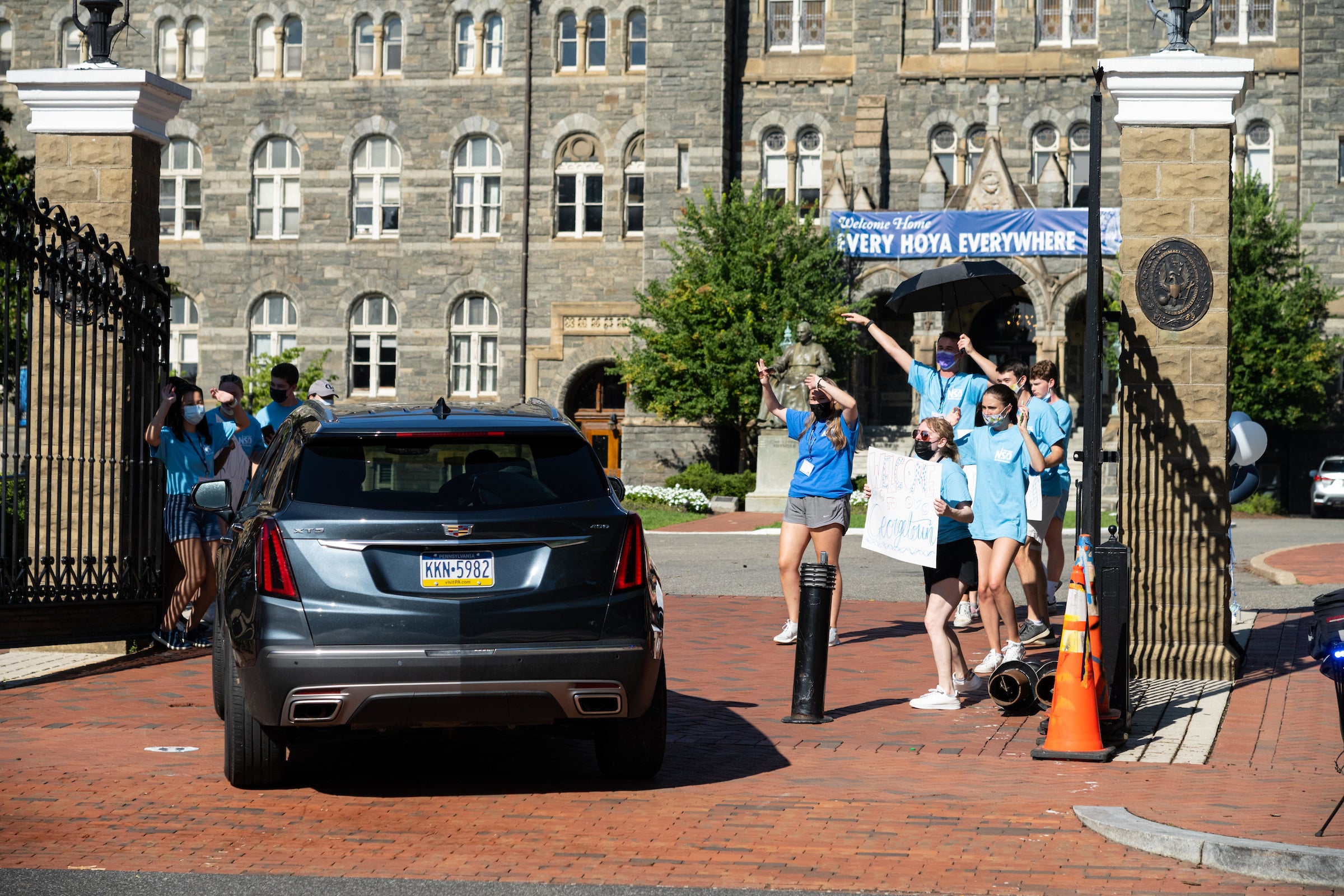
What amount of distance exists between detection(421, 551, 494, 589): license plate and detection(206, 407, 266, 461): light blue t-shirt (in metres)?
5.72

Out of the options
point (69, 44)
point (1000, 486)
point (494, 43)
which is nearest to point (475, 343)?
point (494, 43)

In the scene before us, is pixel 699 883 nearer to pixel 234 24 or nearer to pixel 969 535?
pixel 969 535

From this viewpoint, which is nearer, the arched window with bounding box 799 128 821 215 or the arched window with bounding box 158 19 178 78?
the arched window with bounding box 799 128 821 215

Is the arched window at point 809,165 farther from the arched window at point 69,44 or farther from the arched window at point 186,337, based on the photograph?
the arched window at point 69,44

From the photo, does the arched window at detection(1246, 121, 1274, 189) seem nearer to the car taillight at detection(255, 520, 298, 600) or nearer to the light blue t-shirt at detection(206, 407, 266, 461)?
the light blue t-shirt at detection(206, 407, 266, 461)

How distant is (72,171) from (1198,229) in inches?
307

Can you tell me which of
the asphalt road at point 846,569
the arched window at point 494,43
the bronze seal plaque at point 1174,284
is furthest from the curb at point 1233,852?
the arched window at point 494,43

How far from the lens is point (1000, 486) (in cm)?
964

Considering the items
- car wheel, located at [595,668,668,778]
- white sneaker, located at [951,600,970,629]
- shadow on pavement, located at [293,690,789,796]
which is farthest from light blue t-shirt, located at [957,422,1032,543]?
car wheel, located at [595,668,668,778]

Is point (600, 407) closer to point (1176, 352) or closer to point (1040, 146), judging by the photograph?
point (1040, 146)

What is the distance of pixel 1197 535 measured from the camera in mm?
10125

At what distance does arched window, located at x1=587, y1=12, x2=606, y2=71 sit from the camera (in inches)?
1662

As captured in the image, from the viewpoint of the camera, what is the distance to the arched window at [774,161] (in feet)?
136

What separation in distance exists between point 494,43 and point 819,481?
111 ft
